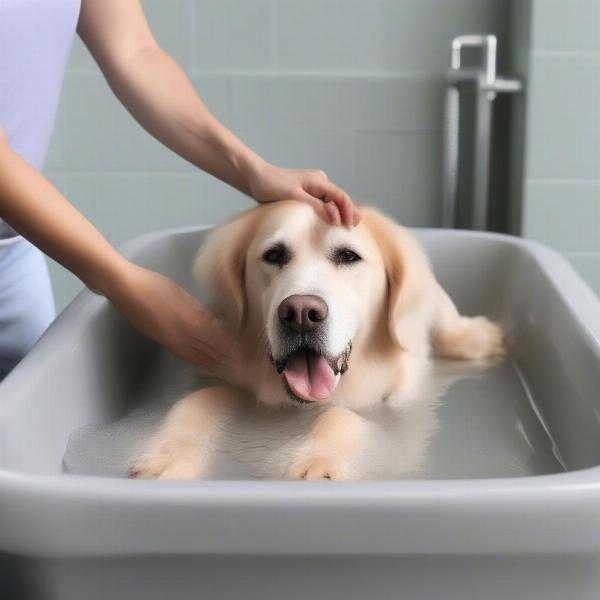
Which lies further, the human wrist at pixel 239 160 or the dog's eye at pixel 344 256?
the human wrist at pixel 239 160

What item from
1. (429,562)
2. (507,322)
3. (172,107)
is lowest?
(507,322)

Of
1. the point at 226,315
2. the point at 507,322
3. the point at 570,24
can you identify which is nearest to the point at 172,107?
the point at 226,315

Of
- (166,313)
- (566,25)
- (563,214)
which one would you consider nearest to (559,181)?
(563,214)

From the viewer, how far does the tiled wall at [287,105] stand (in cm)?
234

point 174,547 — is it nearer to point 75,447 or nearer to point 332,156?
point 75,447

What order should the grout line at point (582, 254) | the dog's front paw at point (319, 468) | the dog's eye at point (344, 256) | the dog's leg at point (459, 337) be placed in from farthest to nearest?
1. the grout line at point (582, 254)
2. the dog's leg at point (459, 337)
3. the dog's eye at point (344, 256)
4. the dog's front paw at point (319, 468)

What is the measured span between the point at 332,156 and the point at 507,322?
92cm

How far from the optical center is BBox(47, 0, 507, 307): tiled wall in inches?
92.3

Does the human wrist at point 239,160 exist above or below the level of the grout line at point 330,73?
below

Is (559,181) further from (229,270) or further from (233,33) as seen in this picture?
(229,270)

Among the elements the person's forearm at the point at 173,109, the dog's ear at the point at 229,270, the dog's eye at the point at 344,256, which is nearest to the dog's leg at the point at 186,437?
the dog's ear at the point at 229,270

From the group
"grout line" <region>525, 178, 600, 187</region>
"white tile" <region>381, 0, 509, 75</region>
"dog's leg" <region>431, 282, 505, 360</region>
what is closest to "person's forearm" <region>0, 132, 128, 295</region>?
"dog's leg" <region>431, 282, 505, 360</region>

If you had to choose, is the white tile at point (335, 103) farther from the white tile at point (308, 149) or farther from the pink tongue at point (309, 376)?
the pink tongue at point (309, 376)

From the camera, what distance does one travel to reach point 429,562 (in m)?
0.74
